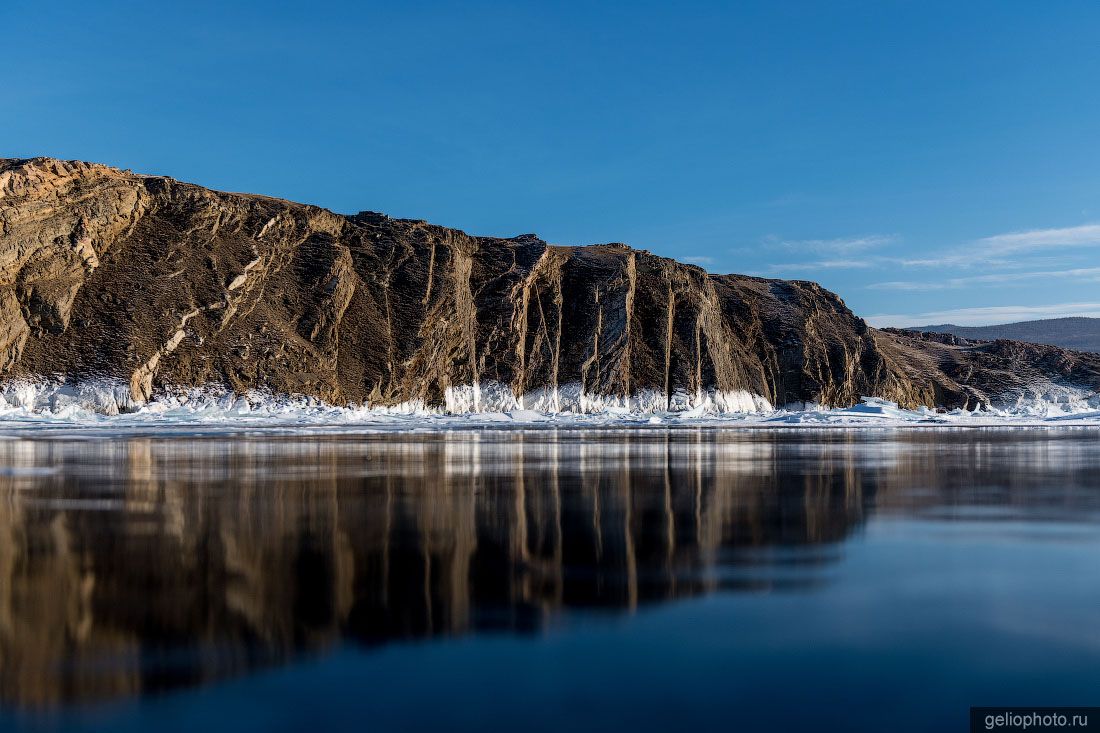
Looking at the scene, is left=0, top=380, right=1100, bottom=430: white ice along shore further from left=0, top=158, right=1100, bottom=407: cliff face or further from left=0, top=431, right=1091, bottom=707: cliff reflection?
left=0, top=431, right=1091, bottom=707: cliff reflection

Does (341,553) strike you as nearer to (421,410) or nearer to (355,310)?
(421,410)

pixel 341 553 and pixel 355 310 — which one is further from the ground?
pixel 355 310

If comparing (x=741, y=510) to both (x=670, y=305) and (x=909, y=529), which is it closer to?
(x=909, y=529)

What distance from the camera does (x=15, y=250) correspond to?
204 ft

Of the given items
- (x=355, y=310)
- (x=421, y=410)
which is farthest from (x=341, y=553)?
(x=355, y=310)

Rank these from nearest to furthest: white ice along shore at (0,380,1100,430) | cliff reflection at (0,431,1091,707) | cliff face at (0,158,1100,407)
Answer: cliff reflection at (0,431,1091,707)
white ice along shore at (0,380,1100,430)
cliff face at (0,158,1100,407)

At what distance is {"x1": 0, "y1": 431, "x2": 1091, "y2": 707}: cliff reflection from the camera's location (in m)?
5.48

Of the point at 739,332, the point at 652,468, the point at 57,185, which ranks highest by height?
the point at 57,185

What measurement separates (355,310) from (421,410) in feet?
34.0

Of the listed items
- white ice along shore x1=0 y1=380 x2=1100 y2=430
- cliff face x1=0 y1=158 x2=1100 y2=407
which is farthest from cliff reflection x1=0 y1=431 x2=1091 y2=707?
cliff face x1=0 y1=158 x2=1100 y2=407

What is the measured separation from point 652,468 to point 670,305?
2899 inches

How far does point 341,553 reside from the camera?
845cm

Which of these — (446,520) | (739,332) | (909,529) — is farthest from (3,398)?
(739,332)

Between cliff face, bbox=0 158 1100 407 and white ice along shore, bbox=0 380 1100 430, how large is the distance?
910 mm
